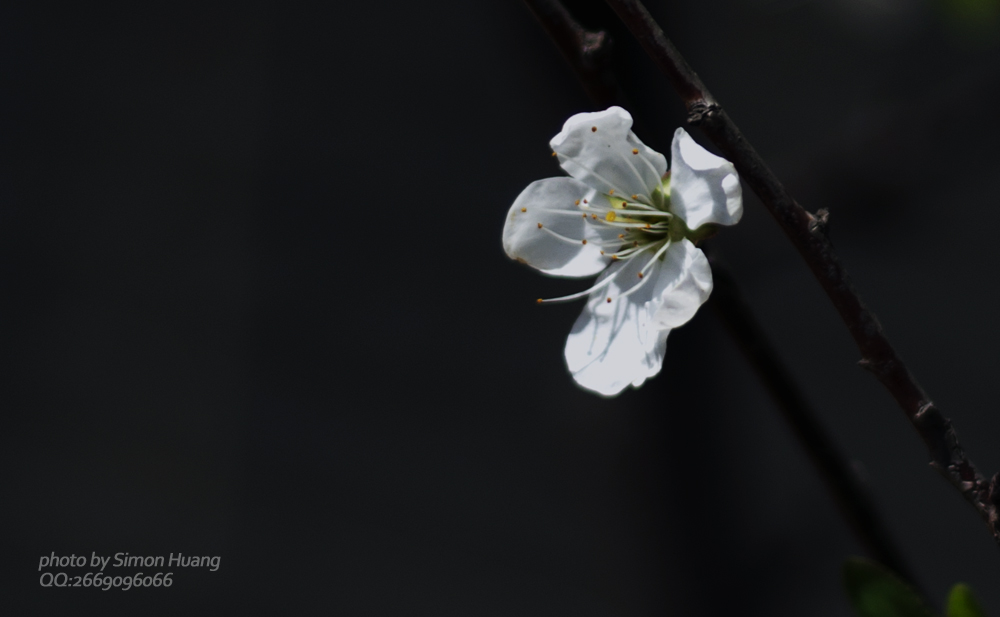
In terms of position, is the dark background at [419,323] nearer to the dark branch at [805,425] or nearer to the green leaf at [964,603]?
the dark branch at [805,425]

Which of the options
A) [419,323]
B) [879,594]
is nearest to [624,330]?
[879,594]

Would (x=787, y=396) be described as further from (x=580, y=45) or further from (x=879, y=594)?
(x=580, y=45)

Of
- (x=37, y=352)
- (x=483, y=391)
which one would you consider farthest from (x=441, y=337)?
(x=37, y=352)

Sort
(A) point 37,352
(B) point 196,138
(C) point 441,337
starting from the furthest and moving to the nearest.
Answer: (C) point 441,337 → (B) point 196,138 → (A) point 37,352

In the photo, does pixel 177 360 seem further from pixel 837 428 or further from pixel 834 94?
A: pixel 834 94

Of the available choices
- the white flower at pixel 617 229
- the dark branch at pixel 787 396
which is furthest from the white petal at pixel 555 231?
the dark branch at pixel 787 396
